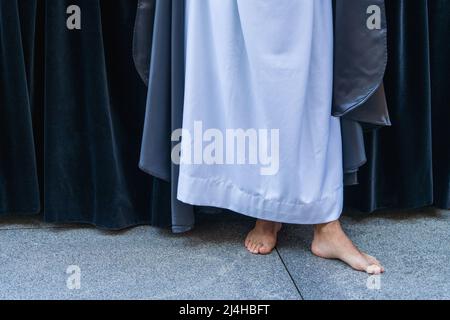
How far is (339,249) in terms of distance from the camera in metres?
1.58

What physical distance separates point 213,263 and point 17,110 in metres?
0.74

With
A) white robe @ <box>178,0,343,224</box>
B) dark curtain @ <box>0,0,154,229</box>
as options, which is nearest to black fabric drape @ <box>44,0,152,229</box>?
dark curtain @ <box>0,0,154,229</box>

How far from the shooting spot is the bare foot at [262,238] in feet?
5.41

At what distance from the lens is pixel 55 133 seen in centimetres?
175

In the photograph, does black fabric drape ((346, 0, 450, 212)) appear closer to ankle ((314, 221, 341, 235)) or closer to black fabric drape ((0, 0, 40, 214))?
ankle ((314, 221, 341, 235))

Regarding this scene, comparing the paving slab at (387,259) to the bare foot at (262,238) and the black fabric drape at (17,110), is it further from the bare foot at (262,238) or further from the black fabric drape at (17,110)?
the black fabric drape at (17,110)

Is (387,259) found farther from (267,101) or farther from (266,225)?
(267,101)

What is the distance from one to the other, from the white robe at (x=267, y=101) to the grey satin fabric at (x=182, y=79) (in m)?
0.04

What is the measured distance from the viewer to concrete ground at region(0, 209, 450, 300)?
1.44 m

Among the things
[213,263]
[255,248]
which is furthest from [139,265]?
[255,248]

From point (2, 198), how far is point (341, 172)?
1.01 m

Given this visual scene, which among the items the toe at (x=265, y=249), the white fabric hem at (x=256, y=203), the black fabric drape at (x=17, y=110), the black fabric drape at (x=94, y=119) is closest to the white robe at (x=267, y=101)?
the white fabric hem at (x=256, y=203)

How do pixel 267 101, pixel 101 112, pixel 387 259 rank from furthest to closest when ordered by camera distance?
1. pixel 101 112
2. pixel 387 259
3. pixel 267 101
